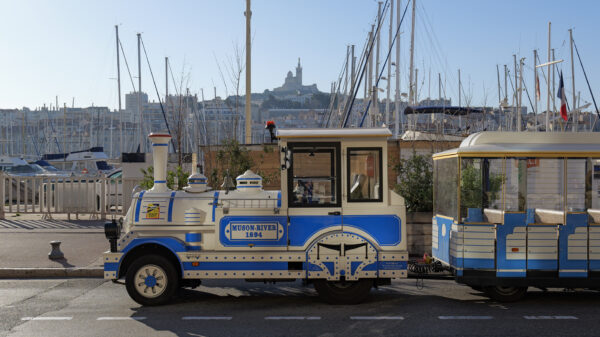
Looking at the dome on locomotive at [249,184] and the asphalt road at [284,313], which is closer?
the asphalt road at [284,313]

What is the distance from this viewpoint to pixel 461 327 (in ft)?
25.0

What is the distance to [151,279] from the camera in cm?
886

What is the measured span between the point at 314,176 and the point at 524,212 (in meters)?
3.20

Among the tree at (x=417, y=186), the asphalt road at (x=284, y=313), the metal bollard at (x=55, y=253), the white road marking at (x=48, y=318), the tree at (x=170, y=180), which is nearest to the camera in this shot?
the asphalt road at (x=284, y=313)

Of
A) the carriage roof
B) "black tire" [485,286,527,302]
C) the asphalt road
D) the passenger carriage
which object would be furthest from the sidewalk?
the carriage roof

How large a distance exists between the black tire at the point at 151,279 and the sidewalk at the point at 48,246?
3003 millimetres

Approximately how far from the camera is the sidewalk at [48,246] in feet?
37.8

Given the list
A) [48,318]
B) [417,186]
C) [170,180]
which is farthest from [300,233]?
[417,186]

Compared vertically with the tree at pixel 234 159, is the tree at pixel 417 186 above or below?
below

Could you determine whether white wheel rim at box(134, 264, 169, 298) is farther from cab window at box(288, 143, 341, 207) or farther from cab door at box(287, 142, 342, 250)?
cab window at box(288, 143, 341, 207)

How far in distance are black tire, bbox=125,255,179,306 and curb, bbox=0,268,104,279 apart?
2.98 meters

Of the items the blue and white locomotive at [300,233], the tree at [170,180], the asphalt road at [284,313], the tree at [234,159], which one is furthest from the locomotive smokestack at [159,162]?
the tree at [234,159]

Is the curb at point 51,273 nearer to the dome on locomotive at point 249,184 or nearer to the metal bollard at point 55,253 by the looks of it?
the metal bollard at point 55,253

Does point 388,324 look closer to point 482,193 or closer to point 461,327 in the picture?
point 461,327
